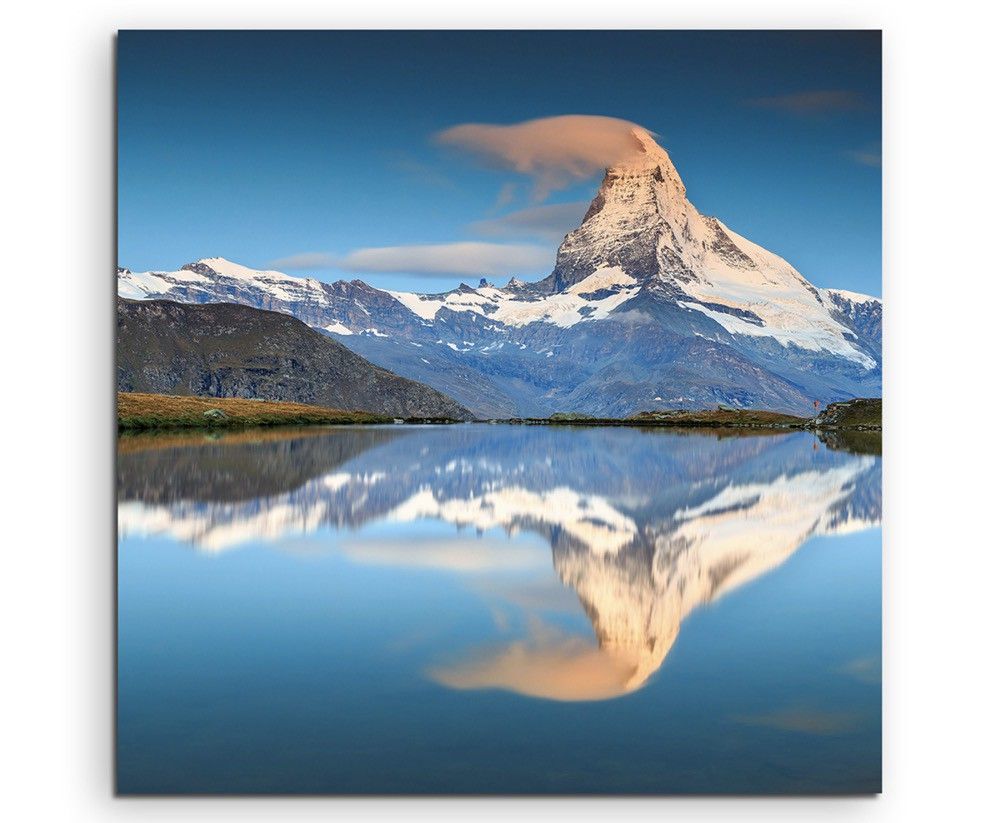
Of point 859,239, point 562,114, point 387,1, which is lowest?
point 859,239

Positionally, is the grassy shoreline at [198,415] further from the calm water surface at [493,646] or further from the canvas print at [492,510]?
the calm water surface at [493,646]

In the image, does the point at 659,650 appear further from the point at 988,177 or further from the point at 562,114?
the point at 562,114

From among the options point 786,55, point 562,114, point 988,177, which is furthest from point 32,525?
point 988,177

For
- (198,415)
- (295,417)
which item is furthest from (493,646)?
(295,417)

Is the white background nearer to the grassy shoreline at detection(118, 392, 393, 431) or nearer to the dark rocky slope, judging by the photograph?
the grassy shoreline at detection(118, 392, 393, 431)

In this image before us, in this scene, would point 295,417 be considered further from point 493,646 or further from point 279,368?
point 279,368

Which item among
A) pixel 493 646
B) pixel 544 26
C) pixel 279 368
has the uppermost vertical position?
pixel 279 368
